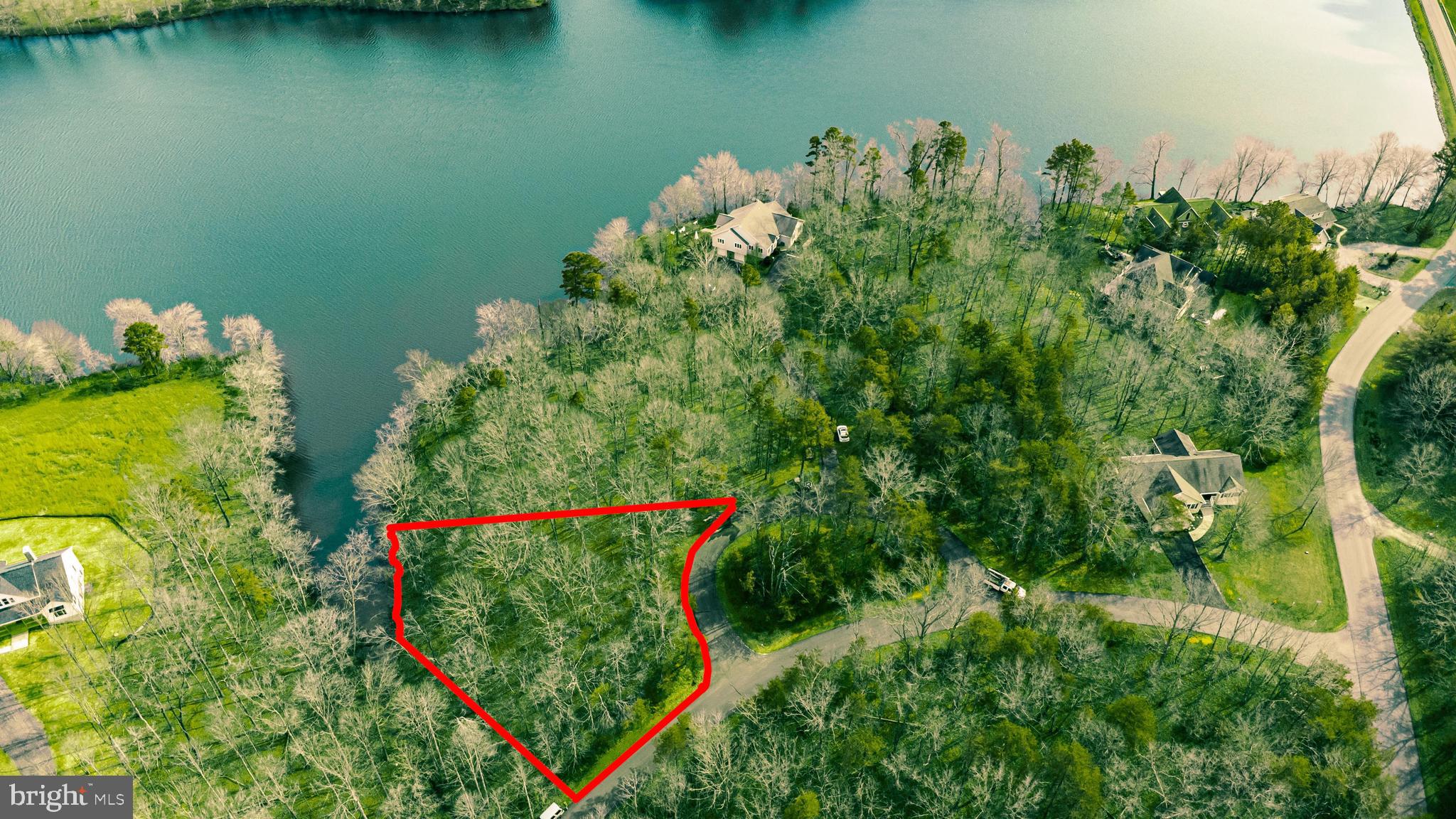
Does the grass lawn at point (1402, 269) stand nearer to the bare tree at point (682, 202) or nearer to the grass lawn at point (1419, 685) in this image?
the grass lawn at point (1419, 685)

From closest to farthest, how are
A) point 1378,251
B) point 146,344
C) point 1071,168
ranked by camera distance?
point 146,344, point 1378,251, point 1071,168

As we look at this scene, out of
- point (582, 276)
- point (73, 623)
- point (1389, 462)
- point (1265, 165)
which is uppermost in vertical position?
point (1265, 165)

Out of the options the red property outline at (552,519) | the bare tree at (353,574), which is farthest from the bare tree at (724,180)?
the bare tree at (353,574)

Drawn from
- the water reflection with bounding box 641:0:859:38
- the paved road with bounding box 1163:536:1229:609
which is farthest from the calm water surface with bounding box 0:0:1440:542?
the paved road with bounding box 1163:536:1229:609

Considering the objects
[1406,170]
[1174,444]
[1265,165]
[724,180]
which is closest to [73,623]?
[724,180]

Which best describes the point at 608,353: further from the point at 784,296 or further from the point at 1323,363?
the point at 1323,363

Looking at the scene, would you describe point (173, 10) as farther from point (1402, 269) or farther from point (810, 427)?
point (1402, 269)

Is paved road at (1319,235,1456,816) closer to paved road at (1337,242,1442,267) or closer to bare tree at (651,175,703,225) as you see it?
paved road at (1337,242,1442,267)

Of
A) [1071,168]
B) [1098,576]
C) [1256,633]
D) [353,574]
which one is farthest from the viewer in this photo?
[1071,168]
